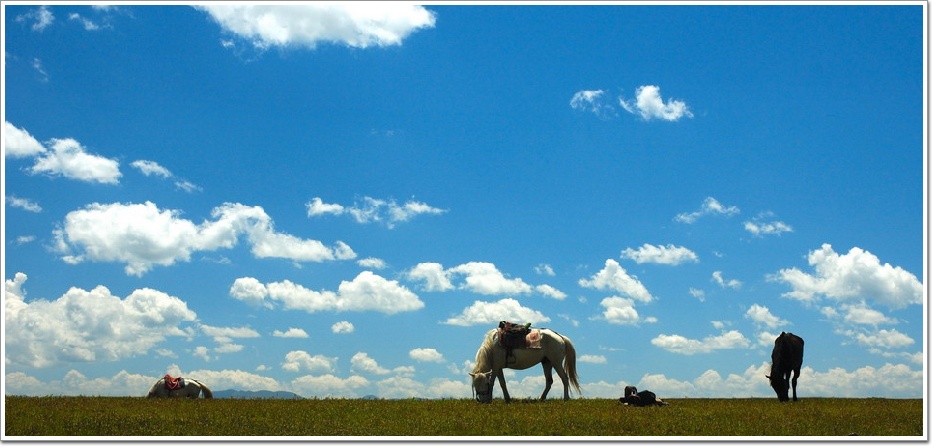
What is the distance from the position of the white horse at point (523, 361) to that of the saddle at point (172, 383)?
518 inches

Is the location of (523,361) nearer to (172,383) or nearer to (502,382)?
(502,382)

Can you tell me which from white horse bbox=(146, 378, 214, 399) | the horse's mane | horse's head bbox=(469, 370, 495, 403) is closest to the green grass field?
horse's head bbox=(469, 370, 495, 403)

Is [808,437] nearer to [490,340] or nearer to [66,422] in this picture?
[490,340]

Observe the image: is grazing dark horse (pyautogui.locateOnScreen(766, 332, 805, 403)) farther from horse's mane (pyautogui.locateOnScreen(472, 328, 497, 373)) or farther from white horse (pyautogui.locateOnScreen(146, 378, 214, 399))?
white horse (pyautogui.locateOnScreen(146, 378, 214, 399))

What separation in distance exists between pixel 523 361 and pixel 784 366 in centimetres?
997

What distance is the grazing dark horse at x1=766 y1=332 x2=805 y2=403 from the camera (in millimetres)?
30859

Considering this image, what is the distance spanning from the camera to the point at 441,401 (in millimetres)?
28438

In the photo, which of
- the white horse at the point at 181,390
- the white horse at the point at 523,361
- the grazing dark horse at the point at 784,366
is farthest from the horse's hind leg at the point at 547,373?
the white horse at the point at 181,390

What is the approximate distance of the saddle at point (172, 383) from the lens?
112ft

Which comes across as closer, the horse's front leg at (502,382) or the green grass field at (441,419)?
the green grass field at (441,419)

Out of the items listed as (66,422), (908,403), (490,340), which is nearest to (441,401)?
(490,340)

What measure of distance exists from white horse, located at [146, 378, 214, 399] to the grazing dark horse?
23216 mm

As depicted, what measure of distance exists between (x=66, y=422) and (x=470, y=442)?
1110 cm

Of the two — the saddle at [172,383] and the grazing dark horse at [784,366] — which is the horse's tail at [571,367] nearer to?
the grazing dark horse at [784,366]
